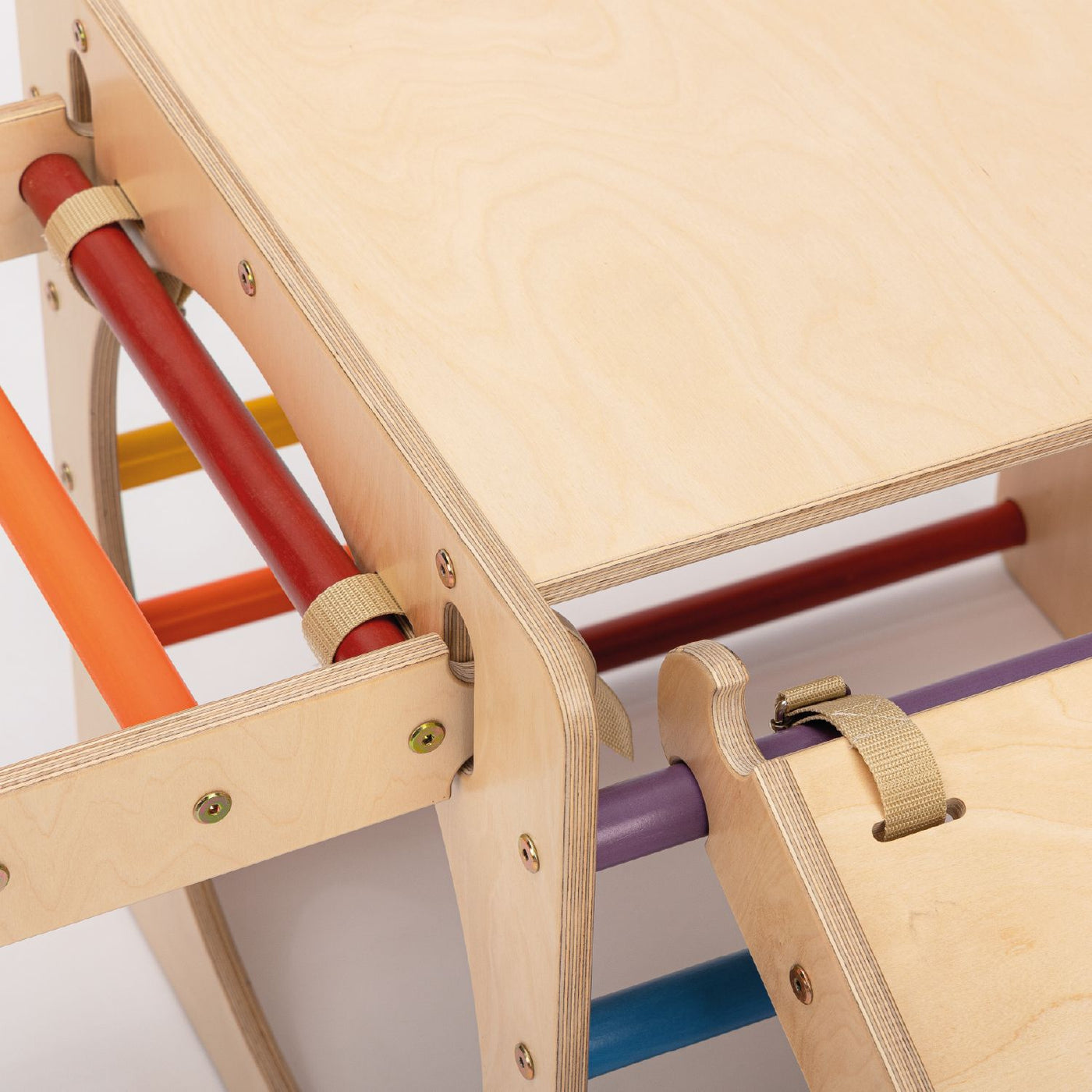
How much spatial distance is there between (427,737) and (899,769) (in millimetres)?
230

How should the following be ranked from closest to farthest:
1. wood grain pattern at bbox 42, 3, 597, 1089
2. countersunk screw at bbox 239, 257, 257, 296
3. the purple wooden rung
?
wood grain pattern at bbox 42, 3, 597, 1089
the purple wooden rung
countersunk screw at bbox 239, 257, 257, 296

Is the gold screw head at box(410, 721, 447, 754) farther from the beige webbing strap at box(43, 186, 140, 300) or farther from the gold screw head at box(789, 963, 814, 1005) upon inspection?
the beige webbing strap at box(43, 186, 140, 300)

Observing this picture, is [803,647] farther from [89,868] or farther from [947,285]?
[89,868]

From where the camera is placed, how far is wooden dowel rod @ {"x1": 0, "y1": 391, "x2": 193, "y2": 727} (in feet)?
2.69

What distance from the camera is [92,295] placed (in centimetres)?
103

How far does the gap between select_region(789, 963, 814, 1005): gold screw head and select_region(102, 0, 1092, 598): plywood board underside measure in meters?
0.20

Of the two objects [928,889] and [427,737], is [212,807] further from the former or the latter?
[928,889]

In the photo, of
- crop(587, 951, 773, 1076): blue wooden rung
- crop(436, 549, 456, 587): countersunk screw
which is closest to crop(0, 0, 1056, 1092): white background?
crop(587, 951, 773, 1076): blue wooden rung

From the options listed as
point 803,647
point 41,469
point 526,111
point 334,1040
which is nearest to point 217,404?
point 41,469

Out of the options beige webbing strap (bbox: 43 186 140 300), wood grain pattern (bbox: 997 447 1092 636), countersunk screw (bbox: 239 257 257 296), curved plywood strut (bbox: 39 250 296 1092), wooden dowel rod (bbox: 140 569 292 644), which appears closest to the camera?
countersunk screw (bbox: 239 257 257 296)

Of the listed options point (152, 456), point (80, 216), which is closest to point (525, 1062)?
point (80, 216)

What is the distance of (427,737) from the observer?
30.7 inches

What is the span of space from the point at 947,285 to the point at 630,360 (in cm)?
19

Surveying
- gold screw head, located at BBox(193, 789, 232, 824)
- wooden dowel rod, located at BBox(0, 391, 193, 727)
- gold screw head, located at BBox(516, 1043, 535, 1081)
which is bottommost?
gold screw head, located at BBox(516, 1043, 535, 1081)
